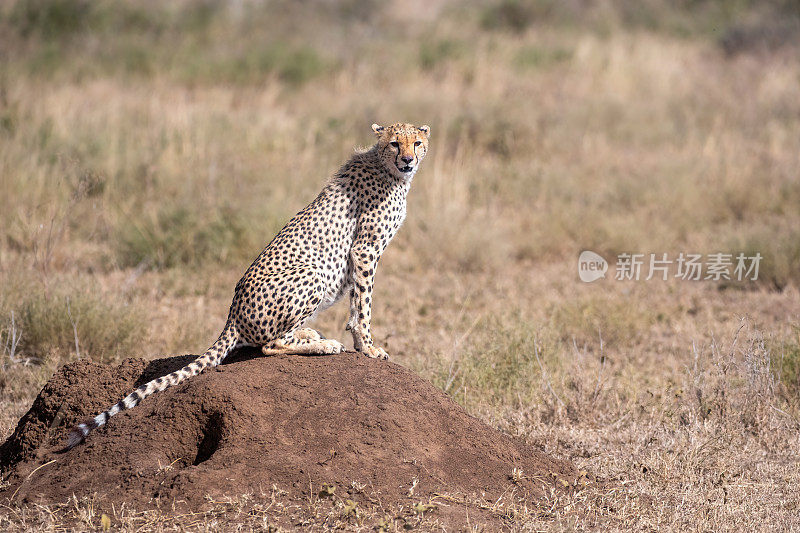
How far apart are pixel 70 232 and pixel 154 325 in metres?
2.28

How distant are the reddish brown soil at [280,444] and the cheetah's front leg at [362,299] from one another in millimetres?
177

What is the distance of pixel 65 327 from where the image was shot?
5.84m

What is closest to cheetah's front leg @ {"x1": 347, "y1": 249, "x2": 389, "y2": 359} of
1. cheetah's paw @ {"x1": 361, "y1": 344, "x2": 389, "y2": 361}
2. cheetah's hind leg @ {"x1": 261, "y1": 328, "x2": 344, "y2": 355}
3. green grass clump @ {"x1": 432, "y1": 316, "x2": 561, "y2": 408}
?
cheetah's paw @ {"x1": 361, "y1": 344, "x2": 389, "y2": 361}

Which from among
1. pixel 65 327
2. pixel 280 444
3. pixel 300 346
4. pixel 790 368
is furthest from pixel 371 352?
pixel 790 368

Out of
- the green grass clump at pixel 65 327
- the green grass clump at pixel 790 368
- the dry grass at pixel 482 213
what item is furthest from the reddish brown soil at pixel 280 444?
the green grass clump at pixel 790 368

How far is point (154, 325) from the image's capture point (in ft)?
21.5

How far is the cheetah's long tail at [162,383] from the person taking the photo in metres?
3.96

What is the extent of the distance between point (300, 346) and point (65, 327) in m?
2.37

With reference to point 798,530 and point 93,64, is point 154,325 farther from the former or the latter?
point 93,64

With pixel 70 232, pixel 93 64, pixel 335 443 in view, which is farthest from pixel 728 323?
pixel 93 64

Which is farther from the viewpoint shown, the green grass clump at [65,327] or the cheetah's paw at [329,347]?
the green grass clump at [65,327]

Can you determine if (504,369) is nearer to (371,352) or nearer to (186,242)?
(371,352)

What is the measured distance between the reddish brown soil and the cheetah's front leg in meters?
0.18

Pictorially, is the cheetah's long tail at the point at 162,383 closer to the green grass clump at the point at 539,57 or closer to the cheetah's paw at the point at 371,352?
the cheetah's paw at the point at 371,352
